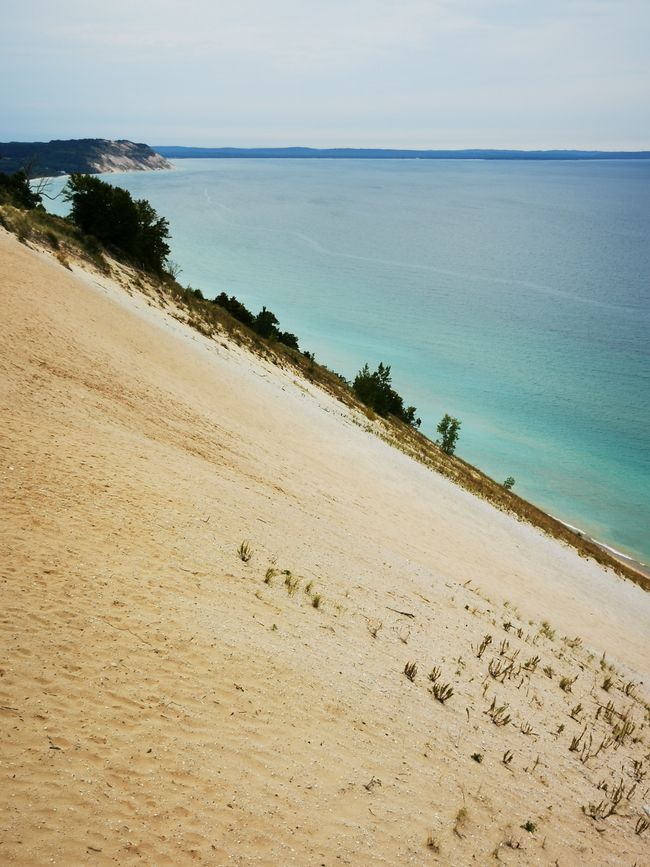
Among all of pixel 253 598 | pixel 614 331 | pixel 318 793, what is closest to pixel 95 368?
pixel 253 598

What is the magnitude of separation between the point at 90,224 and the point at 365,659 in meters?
27.9

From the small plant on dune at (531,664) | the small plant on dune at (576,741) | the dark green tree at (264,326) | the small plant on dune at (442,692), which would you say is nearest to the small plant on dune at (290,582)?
the small plant on dune at (442,692)

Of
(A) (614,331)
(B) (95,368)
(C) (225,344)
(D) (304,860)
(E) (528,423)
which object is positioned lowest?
(D) (304,860)

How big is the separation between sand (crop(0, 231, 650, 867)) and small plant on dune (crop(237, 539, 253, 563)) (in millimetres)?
161

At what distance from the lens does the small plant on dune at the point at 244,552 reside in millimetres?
8695

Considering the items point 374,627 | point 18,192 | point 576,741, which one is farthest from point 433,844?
point 18,192

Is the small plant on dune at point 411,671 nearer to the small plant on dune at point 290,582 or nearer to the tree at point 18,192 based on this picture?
the small plant on dune at point 290,582

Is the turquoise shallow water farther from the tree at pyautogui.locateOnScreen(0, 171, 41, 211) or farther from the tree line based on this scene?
the tree at pyautogui.locateOnScreen(0, 171, 41, 211)

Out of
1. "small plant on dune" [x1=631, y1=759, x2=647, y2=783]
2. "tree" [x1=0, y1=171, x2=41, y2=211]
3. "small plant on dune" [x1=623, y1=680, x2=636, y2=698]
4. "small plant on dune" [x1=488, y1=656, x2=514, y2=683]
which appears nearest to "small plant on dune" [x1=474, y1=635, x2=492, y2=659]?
"small plant on dune" [x1=488, y1=656, x2=514, y2=683]

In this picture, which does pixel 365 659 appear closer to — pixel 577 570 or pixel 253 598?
pixel 253 598

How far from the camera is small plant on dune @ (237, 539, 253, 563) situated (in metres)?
8.70

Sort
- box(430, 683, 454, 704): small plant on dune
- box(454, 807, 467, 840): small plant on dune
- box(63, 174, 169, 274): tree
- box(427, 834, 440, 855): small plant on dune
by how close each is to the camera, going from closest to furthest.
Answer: box(427, 834, 440, 855): small plant on dune
box(454, 807, 467, 840): small plant on dune
box(430, 683, 454, 704): small plant on dune
box(63, 174, 169, 274): tree

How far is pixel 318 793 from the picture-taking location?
530cm

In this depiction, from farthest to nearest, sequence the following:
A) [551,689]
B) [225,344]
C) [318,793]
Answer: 1. [225,344]
2. [551,689]
3. [318,793]
